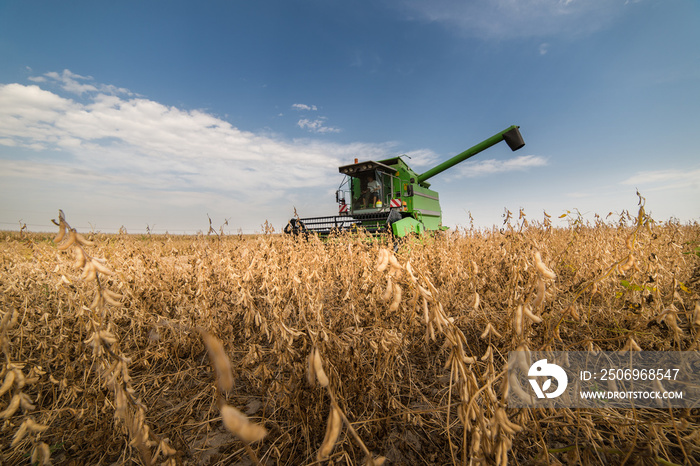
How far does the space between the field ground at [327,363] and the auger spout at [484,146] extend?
264 inches

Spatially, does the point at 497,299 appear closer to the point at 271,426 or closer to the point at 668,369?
the point at 668,369

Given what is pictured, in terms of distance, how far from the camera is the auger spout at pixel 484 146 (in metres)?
8.63

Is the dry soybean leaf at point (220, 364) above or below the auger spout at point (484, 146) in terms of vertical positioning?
below


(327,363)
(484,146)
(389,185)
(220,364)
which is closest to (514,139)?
(484,146)

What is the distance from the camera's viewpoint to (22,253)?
420cm

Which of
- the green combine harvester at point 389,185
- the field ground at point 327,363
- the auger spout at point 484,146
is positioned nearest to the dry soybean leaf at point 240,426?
the field ground at point 327,363

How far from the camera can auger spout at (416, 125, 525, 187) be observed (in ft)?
28.3

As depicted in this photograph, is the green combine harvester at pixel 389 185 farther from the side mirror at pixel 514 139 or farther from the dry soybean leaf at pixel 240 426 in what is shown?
the dry soybean leaf at pixel 240 426

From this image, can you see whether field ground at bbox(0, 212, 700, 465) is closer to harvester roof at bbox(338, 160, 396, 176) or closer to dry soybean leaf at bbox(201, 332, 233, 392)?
dry soybean leaf at bbox(201, 332, 233, 392)

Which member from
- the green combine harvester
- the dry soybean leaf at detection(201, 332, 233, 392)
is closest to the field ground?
the dry soybean leaf at detection(201, 332, 233, 392)

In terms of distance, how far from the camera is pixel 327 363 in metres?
1.28

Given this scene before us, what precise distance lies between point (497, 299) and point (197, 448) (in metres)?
2.53

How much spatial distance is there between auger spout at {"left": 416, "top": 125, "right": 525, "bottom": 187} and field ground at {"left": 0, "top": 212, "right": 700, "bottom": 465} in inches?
264

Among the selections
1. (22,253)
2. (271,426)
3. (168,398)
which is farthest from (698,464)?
(22,253)
